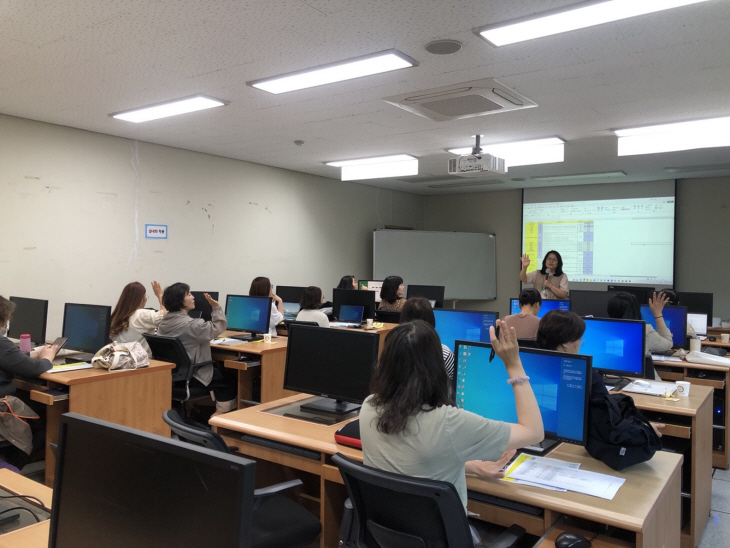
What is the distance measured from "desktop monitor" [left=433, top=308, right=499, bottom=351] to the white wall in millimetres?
3407

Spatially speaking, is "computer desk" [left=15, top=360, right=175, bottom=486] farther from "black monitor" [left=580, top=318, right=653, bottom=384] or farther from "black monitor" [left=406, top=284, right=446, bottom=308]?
"black monitor" [left=406, top=284, right=446, bottom=308]

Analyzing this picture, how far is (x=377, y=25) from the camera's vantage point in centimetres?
288

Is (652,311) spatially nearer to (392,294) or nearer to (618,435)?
(618,435)

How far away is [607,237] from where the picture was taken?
870 centimetres

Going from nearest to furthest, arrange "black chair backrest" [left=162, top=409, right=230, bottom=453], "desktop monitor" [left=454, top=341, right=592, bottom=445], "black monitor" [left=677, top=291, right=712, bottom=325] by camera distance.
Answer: "black chair backrest" [left=162, top=409, right=230, bottom=453]
"desktop monitor" [left=454, top=341, right=592, bottom=445]
"black monitor" [left=677, top=291, right=712, bottom=325]

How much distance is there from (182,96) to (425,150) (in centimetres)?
294

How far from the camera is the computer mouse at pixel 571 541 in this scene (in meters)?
1.61

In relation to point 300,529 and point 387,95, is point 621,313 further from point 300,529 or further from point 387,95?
point 300,529

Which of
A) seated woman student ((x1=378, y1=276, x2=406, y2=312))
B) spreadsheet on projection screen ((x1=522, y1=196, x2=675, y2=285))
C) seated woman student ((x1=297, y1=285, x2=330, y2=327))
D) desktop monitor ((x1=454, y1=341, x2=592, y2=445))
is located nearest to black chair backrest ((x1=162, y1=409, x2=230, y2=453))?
desktop monitor ((x1=454, y1=341, x2=592, y2=445))

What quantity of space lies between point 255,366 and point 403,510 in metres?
3.17

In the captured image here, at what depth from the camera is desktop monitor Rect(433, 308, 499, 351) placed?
412 cm

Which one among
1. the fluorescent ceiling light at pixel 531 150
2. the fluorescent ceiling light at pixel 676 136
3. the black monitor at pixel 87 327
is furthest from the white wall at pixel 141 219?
the fluorescent ceiling light at pixel 676 136

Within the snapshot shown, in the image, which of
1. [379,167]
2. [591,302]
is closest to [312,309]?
[379,167]

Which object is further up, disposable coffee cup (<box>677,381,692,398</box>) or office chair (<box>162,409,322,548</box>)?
disposable coffee cup (<box>677,381,692,398</box>)
